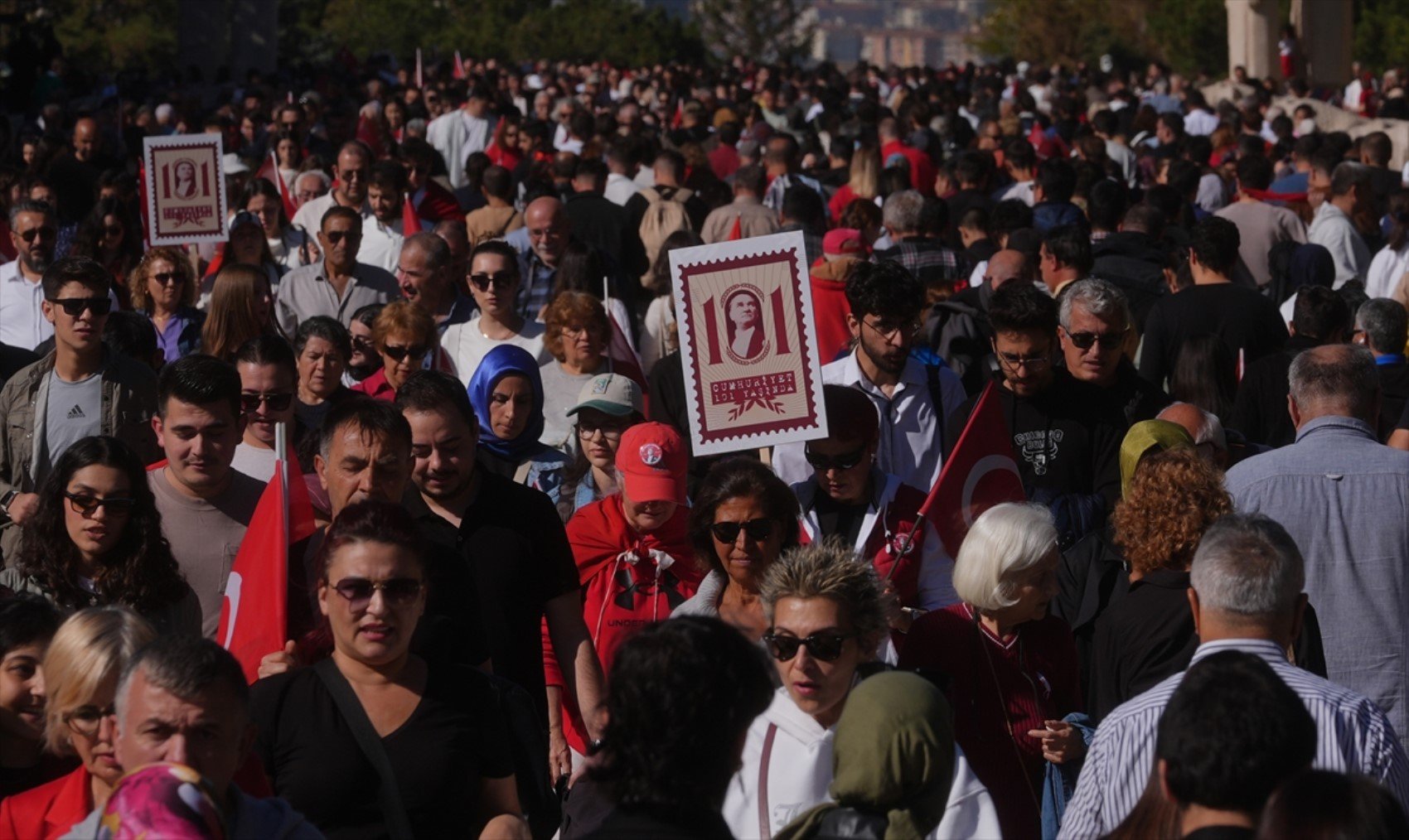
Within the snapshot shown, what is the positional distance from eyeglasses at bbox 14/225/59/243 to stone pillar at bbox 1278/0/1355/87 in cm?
3533

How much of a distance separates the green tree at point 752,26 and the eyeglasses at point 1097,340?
85233 millimetres

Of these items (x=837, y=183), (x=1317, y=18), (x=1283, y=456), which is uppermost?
(x=1317, y=18)

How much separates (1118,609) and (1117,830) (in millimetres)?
1780

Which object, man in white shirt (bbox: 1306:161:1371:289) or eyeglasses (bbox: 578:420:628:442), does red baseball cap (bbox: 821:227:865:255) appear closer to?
eyeglasses (bbox: 578:420:628:442)

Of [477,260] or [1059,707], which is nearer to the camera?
[1059,707]

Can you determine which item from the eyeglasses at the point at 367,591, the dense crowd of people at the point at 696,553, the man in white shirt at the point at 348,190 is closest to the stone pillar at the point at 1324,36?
the dense crowd of people at the point at 696,553

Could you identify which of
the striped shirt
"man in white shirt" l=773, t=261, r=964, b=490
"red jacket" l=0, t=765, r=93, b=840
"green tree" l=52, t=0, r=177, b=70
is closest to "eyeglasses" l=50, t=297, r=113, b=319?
"man in white shirt" l=773, t=261, r=964, b=490

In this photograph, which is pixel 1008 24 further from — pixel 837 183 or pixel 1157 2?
pixel 837 183

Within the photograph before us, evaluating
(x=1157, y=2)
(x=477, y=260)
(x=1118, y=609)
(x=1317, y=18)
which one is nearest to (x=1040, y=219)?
(x=477, y=260)

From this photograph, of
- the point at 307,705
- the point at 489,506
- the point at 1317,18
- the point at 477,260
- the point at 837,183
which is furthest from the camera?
the point at 1317,18

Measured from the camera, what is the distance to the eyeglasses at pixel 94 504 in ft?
18.2

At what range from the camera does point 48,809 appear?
4352 mm

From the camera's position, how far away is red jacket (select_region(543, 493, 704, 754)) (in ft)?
21.4

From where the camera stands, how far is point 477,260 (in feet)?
29.9
